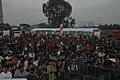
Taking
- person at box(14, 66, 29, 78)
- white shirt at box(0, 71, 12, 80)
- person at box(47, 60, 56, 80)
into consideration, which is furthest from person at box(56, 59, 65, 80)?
white shirt at box(0, 71, 12, 80)

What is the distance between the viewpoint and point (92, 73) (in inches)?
487

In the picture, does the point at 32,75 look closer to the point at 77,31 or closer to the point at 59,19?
the point at 77,31

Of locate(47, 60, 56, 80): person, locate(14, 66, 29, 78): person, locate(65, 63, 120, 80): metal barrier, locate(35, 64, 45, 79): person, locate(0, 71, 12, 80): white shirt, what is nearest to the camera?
locate(0, 71, 12, 80): white shirt

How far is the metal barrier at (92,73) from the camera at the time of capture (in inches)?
427

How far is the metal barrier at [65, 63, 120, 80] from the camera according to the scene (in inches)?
427

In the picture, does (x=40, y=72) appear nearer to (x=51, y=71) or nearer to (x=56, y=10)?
(x=51, y=71)

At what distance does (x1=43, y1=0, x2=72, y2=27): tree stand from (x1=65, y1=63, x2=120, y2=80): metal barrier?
83.1 m

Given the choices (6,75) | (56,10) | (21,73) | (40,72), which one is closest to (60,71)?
(40,72)

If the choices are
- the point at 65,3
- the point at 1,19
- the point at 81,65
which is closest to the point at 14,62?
the point at 81,65

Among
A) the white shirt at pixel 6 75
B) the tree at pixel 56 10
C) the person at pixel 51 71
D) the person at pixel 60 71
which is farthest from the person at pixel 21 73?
the tree at pixel 56 10

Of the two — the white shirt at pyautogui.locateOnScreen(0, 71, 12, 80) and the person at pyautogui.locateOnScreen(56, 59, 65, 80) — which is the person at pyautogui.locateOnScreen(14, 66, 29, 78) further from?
the person at pyautogui.locateOnScreen(56, 59, 65, 80)

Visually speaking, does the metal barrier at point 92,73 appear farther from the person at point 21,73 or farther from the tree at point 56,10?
the tree at point 56,10

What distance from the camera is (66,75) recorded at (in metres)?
11.4

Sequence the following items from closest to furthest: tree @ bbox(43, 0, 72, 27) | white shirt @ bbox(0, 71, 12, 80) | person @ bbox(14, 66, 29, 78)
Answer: white shirt @ bbox(0, 71, 12, 80) → person @ bbox(14, 66, 29, 78) → tree @ bbox(43, 0, 72, 27)
